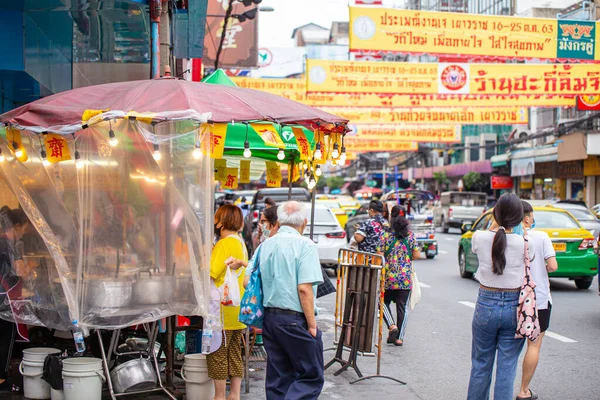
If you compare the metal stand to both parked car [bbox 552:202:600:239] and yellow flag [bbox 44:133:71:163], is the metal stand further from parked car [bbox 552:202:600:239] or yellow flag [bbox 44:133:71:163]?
parked car [bbox 552:202:600:239]

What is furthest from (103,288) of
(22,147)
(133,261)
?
(22,147)

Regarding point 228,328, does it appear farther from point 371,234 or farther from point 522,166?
point 522,166

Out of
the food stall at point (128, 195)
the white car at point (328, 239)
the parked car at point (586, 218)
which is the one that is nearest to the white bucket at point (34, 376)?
the food stall at point (128, 195)

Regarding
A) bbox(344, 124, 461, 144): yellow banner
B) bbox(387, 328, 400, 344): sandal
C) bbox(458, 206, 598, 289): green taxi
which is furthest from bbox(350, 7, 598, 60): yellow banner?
bbox(344, 124, 461, 144): yellow banner

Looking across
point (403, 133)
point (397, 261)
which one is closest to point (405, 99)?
point (403, 133)

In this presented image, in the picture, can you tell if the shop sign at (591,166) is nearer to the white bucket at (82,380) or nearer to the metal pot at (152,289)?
the metal pot at (152,289)

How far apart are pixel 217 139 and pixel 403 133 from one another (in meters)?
22.3

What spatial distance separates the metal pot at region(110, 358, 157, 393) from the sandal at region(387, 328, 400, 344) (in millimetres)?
3860

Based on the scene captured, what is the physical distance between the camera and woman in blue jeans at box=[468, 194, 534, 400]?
5.91 m

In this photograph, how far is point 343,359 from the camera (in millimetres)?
8930

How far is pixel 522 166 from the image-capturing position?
146 ft

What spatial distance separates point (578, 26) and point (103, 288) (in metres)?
15.2

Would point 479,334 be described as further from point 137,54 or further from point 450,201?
point 450,201

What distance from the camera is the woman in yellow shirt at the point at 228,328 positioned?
259 inches
